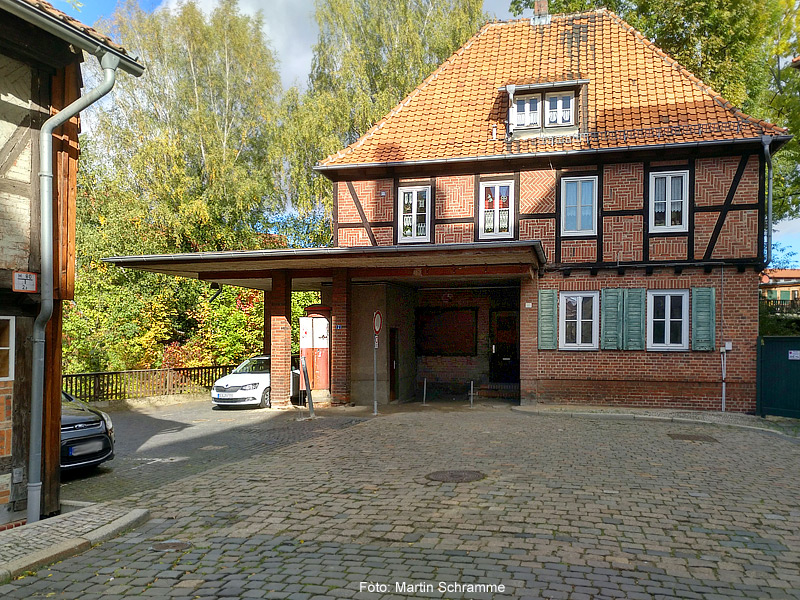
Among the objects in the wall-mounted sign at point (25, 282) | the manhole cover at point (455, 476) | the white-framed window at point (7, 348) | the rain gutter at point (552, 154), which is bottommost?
the manhole cover at point (455, 476)

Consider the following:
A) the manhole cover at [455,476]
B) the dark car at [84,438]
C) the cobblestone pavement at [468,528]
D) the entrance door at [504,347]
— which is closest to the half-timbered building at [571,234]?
the entrance door at [504,347]

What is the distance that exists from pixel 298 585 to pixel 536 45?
21.0 m

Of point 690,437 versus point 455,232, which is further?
point 455,232

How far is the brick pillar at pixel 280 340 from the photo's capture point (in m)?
18.0

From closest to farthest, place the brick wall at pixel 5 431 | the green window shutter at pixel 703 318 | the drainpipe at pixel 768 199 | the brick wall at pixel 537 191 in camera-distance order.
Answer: the brick wall at pixel 5 431 < the drainpipe at pixel 768 199 < the green window shutter at pixel 703 318 < the brick wall at pixel 537 191

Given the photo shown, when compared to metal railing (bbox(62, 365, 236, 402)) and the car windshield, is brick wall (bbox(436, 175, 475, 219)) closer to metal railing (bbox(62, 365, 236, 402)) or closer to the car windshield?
the car windshield

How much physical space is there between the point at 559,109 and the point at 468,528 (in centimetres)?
1550

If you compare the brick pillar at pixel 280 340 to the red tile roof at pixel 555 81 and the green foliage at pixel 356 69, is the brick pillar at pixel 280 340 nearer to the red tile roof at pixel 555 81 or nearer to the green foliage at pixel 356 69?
the red tile roof at pixel 555 81

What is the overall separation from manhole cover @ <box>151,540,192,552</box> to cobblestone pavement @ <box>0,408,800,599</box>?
94 millimetres

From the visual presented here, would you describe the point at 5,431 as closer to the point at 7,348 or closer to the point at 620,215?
the point at 7,348

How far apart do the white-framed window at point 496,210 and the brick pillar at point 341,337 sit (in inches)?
167

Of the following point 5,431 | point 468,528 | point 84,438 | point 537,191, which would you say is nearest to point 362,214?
point 537,191

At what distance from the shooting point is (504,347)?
21969mm

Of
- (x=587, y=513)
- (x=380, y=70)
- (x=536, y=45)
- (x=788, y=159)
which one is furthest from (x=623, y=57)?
(x=587, y=513)
